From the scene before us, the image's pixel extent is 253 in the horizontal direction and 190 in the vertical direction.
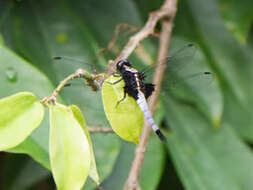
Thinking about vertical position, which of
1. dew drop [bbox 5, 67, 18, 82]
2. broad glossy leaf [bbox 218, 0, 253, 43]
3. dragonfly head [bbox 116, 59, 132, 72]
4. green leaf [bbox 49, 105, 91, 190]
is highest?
broad glossy leaf [bbox 218, 0, 253, 43]

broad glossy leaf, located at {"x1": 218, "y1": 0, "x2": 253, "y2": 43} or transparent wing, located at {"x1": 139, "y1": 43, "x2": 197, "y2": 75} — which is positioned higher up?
broad glossy leaf, located at {"x1": 218, "y1": 0, "x2": 253, "y2": 43}

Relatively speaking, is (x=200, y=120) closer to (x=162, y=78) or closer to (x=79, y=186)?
(x=162, y=78)

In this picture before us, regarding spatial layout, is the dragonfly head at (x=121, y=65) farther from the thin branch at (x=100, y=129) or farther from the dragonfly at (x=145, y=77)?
the thin branch at (x=100, y=129)

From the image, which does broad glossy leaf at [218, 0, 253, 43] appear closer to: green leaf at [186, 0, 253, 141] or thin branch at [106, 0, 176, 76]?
green leaf at [186, 0, 253, 141]

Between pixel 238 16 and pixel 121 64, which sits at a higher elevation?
pixel 238 16

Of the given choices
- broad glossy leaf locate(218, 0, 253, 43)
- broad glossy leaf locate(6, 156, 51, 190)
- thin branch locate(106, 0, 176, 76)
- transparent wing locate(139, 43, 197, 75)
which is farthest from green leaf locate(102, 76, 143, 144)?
broad glossy leaf locate(218, 0, 253, 43)

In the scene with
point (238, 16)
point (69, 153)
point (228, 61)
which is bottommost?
point (69, 153)

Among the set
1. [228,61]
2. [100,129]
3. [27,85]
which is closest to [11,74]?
[27,85]

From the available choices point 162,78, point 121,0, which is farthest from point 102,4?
point 162,78

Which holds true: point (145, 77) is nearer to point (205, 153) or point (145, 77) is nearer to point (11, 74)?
point (11, 74)
